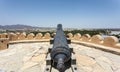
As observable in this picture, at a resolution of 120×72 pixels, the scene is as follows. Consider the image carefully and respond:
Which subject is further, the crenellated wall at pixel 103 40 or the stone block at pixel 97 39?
the stone block at pixel 97 39

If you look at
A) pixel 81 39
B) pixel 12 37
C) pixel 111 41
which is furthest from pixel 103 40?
pixel 12 37

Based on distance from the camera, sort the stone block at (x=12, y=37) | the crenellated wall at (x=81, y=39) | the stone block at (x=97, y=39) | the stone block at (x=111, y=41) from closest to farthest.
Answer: the stone block at (x=111, y=41) → the crenellated wall at (x=81, y=39) → the stone block at (x=97, y=39) → the stone block at (x=12, y=37)

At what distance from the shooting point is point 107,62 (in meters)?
4.92

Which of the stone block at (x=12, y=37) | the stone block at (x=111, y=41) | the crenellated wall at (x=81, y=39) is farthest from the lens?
the stone block at (x=12, y=37)

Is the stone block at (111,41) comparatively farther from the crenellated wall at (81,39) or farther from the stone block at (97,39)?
the stone block at (97,39)

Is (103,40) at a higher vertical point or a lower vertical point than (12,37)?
higher

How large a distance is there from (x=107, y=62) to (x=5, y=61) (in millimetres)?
3498

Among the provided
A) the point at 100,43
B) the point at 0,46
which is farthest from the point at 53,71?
the point at 0,46

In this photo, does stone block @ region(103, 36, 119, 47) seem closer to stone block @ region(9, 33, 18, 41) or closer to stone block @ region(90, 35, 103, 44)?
stone block @ region(90, 35, 103, 44)

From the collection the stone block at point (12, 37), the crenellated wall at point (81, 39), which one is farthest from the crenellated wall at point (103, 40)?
the stone block at point (12, 37)

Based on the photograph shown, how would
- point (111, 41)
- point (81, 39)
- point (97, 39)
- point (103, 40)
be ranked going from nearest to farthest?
point (111, 41) < point (103, 40) < point (97, 39) < point (81, 39)

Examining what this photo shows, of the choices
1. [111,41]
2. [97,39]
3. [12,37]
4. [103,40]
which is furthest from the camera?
[12,37]

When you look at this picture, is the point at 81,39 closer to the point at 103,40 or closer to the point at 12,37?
the point at 103,40

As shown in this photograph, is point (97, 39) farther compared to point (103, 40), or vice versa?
point (97, 39)
